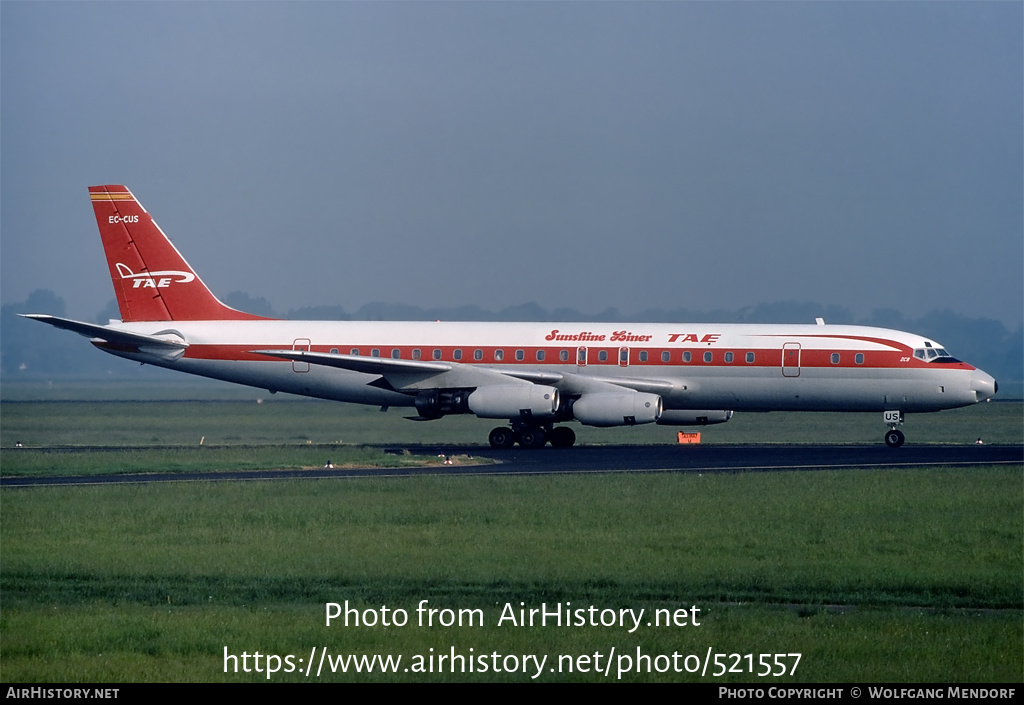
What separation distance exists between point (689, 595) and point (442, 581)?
3.47 metres

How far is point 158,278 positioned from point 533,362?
14.5 meters

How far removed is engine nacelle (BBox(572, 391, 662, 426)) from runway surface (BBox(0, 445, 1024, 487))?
3.30 ft

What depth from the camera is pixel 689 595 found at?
16484 mm

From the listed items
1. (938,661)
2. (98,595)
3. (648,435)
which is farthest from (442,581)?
(648,435)

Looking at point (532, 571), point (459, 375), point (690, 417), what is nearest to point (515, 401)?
point (459, 375)

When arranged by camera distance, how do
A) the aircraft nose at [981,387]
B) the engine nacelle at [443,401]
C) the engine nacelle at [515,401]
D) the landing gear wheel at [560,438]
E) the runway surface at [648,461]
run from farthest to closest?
the landing gear wheel at [560,438], the engine nacelle at [443,401], the aircraft nose at [981,387], the engine nacelle at [515,401], the runway surface at [648,461]

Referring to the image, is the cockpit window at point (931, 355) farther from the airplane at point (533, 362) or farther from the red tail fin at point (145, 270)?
the red tail fin at point (145, 270)

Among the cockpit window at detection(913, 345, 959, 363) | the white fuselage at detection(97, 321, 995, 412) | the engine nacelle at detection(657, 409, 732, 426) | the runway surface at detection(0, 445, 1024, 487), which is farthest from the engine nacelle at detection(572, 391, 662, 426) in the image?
the cockpit window at detection(913, 345, 959, 363)

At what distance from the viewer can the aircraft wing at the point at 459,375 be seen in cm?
4028

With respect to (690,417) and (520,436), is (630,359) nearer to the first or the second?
(690,417)

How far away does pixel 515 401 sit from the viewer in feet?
128

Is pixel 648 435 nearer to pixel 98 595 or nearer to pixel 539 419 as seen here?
pixel 539 419

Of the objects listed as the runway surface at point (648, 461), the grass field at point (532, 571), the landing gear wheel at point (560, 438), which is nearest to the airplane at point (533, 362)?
the landing gear wheel at point (560, 438)

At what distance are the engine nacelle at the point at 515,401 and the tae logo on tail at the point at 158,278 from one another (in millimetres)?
12770
